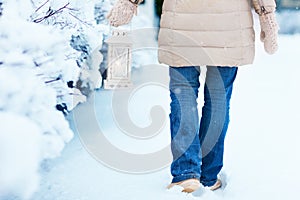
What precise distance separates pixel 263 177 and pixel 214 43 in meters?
0.77

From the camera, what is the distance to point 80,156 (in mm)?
2908

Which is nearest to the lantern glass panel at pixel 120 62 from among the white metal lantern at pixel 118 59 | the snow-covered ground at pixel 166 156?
the white metal lantern at pixel 118 59

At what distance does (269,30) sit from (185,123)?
1.75 ft

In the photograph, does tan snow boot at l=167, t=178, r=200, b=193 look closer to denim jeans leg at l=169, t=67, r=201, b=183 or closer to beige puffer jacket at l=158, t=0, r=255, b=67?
denim jeans leg at l=169, t=67, r=201, b=183

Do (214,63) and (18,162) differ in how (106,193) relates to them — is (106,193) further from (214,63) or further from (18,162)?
(18,162)

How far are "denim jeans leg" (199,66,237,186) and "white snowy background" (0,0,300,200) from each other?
11 cm

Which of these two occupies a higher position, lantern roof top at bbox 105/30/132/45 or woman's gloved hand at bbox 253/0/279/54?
woman's gloved hand at bbox 253/0/279/54

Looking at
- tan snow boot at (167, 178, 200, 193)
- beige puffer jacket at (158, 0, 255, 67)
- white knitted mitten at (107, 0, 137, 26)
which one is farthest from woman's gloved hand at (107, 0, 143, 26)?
tan snow boot at (167, 178, 200, 193)

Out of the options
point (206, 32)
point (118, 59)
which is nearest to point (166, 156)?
point (206, 32)

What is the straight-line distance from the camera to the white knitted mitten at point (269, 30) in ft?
7.33

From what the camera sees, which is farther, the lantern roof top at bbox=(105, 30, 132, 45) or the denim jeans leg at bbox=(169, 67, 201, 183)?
the lantern roof top at bbox=(105, 30, 132, 45)

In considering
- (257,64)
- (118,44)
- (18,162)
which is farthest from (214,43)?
(257,64)

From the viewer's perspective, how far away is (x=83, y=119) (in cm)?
370

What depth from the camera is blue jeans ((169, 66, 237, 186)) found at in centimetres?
226
